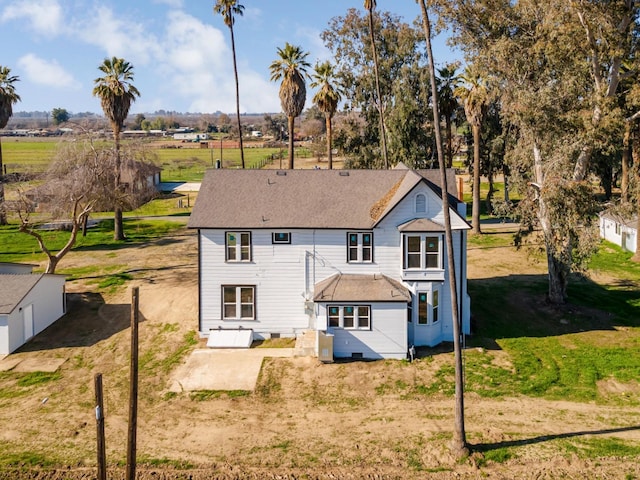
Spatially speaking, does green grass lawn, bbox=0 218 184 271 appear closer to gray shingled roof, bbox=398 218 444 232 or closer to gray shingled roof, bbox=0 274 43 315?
gray shingled roof, bbox=0 274 43 315

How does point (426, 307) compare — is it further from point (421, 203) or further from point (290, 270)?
point (290, 270)

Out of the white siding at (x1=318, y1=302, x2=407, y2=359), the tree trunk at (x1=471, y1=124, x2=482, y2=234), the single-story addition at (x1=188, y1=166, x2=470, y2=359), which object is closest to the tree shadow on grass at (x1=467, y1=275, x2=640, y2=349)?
the single-story addition at (x1=188, y1=166, x2=470, y2=359)

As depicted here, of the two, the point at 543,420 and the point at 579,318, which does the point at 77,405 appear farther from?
the point at 579,318

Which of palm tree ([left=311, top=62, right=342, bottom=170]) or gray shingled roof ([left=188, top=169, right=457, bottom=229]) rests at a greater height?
palm tree ([left=311, top=62, right=342, bottom=170])

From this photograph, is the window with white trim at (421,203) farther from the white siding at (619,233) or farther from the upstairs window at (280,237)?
the white siding at (619,233)

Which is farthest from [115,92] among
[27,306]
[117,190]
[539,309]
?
[539,309]

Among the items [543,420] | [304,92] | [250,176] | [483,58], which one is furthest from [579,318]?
[304,92]

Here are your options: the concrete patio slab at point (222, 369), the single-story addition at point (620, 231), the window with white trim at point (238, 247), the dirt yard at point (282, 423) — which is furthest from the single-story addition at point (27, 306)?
the single-story addition at point (620, 231)
